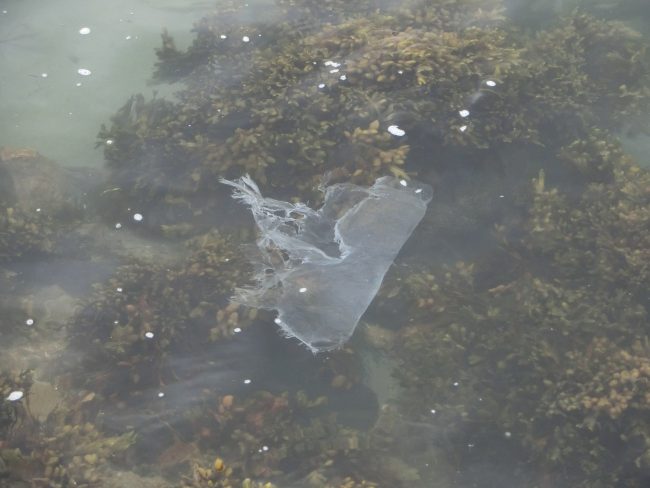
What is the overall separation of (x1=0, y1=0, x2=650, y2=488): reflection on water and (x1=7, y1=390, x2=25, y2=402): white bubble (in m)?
0.02

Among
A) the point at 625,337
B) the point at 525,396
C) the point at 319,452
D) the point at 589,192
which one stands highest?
the point at 589,192

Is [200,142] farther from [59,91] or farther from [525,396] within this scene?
[525,396]

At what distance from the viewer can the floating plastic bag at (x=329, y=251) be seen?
14.4ft

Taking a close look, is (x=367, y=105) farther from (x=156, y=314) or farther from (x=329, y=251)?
(x=156, y=314)

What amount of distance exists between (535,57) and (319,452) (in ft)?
16.5

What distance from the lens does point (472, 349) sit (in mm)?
4727

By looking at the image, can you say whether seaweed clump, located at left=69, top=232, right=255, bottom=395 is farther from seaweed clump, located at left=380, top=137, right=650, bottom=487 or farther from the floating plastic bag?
seaweed clump, located at left=380, top=137, right=650, bottom=487

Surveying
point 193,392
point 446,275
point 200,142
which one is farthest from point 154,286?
point 446,275

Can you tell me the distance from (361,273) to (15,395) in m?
2.92

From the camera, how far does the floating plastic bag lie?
4398 mm

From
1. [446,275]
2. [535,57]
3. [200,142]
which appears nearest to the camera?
[446,275]

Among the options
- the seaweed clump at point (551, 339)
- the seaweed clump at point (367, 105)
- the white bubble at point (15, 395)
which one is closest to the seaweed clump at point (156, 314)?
the white bubble at point (15, 395)

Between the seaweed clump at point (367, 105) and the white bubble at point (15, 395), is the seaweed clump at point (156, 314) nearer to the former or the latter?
the white bubble at point (15, 395)

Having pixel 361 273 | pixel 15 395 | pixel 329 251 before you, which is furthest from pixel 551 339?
pixel 15 395
